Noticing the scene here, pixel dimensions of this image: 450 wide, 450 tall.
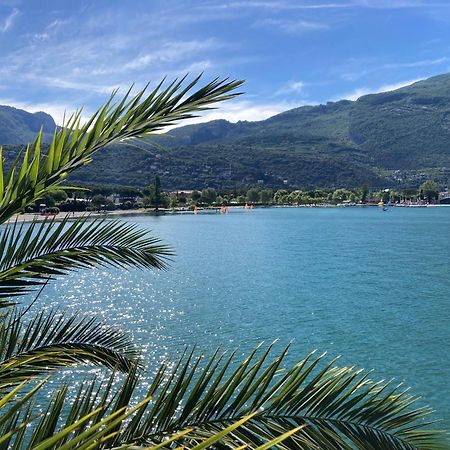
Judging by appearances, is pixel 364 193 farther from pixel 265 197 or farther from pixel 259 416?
pixel 259 416

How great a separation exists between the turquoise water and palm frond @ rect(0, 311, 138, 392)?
29.5 ft

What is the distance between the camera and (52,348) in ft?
13.0

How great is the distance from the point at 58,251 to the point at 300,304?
65.4 feet

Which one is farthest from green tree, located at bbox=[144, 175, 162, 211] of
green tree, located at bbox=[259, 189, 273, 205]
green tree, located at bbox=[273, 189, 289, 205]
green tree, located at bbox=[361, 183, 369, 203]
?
green tree, located at bbox=[361, 183, 369, 203]

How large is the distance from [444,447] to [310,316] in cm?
1824

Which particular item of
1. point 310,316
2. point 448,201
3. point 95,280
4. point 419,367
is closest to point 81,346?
point 419,367

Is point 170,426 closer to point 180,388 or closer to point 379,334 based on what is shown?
point 180,388

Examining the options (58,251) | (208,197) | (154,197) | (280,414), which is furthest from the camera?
(208,197)

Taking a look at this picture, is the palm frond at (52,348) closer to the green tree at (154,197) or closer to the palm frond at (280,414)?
the palm frond at (280,414)

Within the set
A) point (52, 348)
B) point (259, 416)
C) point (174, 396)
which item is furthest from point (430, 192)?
point (174, 396)

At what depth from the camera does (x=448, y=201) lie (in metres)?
177

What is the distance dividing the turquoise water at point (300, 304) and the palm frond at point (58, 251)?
9.43 meters

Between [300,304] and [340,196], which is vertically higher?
[340,196]

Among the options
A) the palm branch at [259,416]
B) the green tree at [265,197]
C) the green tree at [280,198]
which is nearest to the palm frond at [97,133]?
the palm branch at [259,416]
